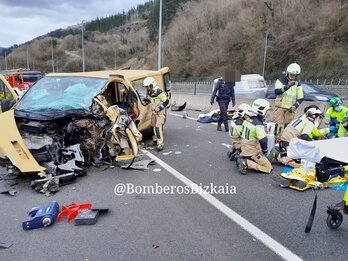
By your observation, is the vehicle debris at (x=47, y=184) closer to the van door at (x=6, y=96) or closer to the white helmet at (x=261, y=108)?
the van door at (x=6, y=96)

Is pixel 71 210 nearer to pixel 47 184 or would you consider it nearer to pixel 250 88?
pixel 47 184

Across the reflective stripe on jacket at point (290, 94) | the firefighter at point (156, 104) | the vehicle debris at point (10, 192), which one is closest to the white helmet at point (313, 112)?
the reflective stripe on jacket at point (290, 94)

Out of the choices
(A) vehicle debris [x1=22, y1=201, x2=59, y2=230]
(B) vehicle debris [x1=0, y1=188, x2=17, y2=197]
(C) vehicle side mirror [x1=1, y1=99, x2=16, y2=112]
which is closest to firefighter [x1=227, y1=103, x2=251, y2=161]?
(A) vehicle debris [x1=22, y1=201, x2=59, y2=230]

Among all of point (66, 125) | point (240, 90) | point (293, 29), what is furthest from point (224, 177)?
point (293, 29)

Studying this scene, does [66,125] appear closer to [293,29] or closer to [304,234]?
[304,234]

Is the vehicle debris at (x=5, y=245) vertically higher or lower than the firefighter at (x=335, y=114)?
lower

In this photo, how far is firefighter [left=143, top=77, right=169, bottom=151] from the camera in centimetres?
813

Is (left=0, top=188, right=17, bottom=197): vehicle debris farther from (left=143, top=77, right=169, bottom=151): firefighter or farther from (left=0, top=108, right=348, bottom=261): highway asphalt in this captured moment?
(left=143, top=77, right=169, bottom=151): firefighter

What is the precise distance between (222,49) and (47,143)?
1718 inches

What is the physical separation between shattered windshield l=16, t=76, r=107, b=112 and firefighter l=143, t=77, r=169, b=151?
1.37 metres

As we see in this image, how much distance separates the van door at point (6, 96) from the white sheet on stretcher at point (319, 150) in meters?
5.41

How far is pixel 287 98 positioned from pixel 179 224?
199 inches

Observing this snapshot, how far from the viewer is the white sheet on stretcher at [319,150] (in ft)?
11.9

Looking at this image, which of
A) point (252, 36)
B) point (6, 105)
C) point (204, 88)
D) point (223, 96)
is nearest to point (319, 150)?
point (6, 105)
